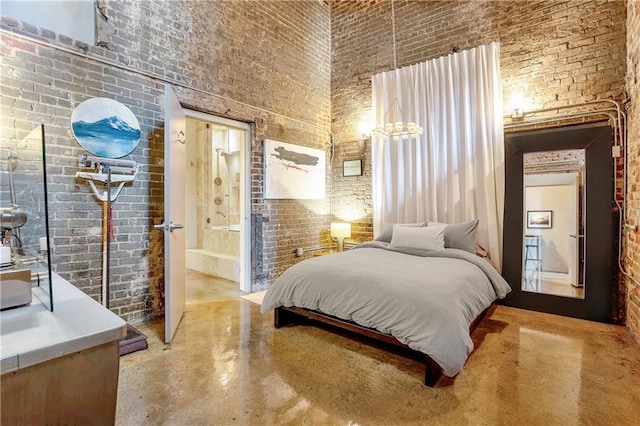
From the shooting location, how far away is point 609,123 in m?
3.09

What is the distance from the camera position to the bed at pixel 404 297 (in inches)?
76.3

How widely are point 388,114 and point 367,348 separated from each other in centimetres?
330

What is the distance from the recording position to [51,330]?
0.75 metres

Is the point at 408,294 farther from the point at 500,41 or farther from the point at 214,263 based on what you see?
the point at 214,263

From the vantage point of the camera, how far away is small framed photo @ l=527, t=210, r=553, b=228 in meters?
3.38

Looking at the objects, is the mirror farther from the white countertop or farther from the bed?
the white countertop

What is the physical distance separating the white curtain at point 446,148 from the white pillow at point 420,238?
0.63 meters

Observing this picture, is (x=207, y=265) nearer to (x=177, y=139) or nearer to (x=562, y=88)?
(x=177, y=139)

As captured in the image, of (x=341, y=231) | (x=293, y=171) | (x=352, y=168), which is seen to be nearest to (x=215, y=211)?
(x=293, y=171)

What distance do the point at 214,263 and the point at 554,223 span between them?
462 centimetres

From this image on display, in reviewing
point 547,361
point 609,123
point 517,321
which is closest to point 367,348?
point 547,361

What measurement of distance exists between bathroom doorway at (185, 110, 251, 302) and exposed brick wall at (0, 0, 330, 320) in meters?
0.53

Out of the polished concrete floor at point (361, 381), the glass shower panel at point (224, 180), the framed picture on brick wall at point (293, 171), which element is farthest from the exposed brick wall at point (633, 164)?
the glass shower panel at point (224, 180)

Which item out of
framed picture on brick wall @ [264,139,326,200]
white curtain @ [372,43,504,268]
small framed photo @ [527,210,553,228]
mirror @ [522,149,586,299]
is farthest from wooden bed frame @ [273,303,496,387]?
framed picture on brick wall @ [264,139,326,200]
